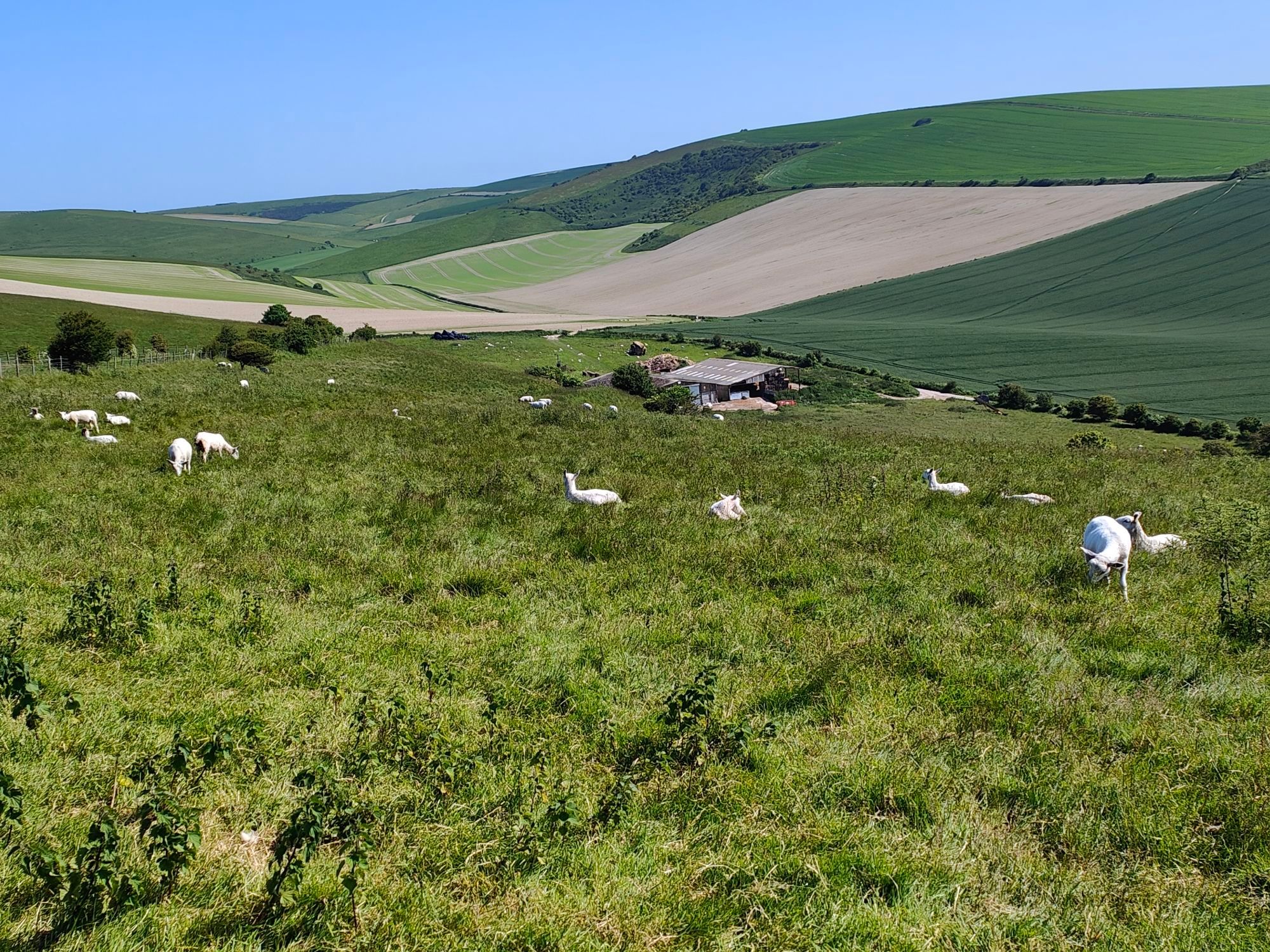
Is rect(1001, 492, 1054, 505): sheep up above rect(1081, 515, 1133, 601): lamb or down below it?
below

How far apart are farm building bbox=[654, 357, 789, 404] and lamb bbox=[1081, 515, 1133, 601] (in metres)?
58.6

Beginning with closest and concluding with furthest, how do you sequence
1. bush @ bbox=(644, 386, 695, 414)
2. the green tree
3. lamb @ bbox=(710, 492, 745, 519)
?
lamb @ bbox=(710, 492, 745, 519), bush @ bbox=(644, 386, 695, 414), the green tree

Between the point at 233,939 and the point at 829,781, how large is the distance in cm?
421

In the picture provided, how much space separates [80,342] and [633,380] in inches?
1515

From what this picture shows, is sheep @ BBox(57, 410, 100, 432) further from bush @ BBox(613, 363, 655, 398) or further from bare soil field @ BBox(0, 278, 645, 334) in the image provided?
bare soil field @ BBox(0, 278, 645, 334)

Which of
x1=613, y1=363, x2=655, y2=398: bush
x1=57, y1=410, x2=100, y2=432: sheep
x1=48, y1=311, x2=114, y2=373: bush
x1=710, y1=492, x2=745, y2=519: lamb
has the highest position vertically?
x1=48, y1=311, x2=114, y2=373: bush

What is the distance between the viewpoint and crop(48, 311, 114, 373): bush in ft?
130

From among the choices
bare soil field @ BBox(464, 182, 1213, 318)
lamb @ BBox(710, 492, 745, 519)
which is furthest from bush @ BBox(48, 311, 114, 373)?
bare soil field @ BBox(464, 182, 1213, 318)

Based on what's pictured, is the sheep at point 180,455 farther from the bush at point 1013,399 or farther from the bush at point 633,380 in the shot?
the bush at point 1013,399

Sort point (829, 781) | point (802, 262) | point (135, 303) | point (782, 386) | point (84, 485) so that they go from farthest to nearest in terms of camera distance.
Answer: point (802, 262) < point (135, 303) < point (782, 386) < point (84, 485) < point (829, 781)

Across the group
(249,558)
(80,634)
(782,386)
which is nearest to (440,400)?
(249,558)

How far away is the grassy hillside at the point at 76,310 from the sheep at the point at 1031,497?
6686 cm

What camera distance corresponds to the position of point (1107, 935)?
451cm

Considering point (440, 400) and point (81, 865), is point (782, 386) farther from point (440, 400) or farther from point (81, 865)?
point (81, 865)
